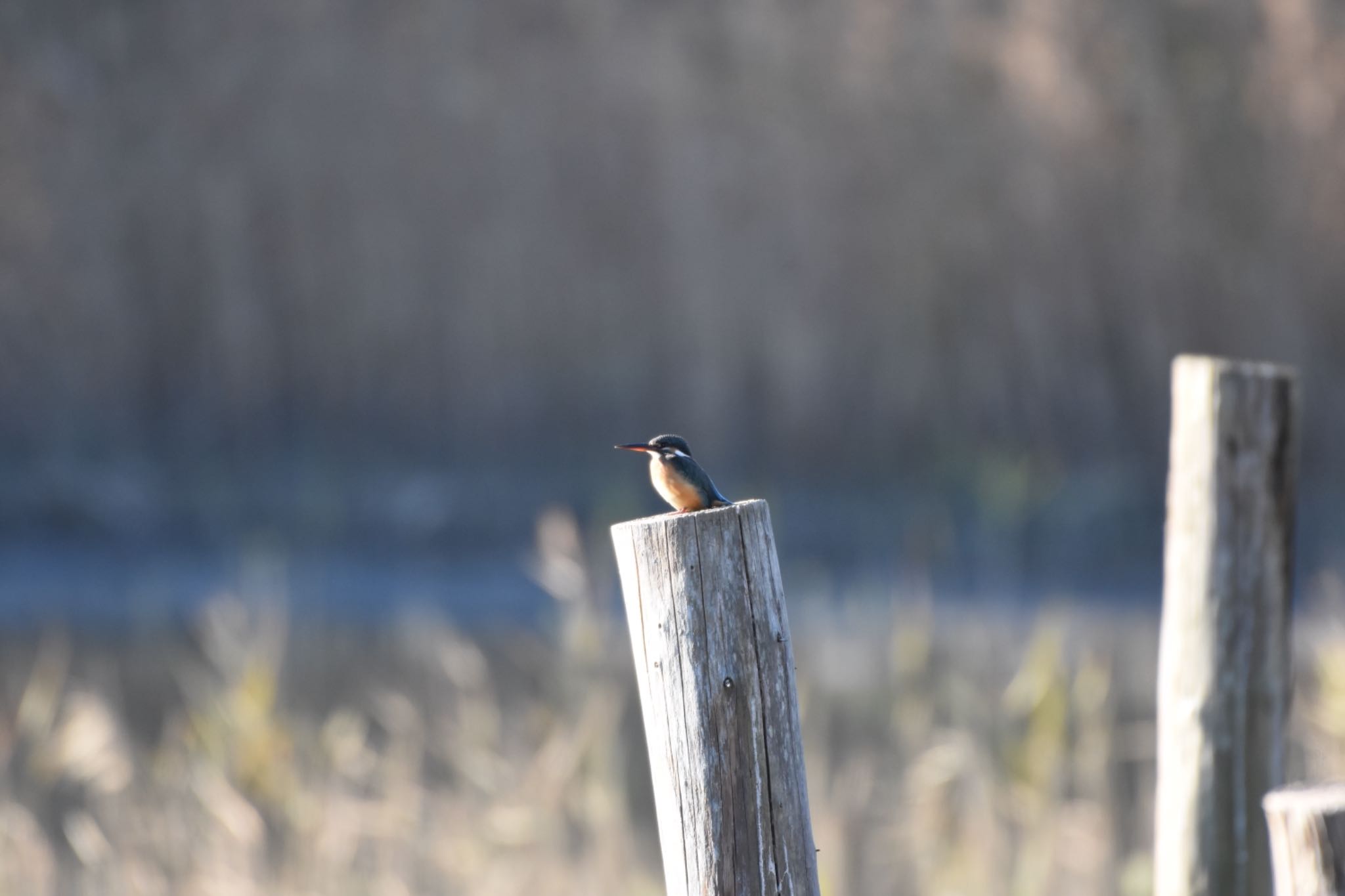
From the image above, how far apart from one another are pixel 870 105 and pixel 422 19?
4.67 m

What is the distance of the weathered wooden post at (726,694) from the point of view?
2186 millimetres

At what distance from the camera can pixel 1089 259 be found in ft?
42.1

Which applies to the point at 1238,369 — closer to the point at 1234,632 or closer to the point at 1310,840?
the point at 1234,632

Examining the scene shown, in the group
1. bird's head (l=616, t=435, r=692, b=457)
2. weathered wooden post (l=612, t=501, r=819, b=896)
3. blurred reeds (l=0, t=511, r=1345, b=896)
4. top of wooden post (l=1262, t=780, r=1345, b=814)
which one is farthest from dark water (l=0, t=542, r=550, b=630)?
top of wooden post (l=1262, t=780, r=1345, b=814)

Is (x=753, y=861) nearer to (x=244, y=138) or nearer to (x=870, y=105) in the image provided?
(x=870, y=105)

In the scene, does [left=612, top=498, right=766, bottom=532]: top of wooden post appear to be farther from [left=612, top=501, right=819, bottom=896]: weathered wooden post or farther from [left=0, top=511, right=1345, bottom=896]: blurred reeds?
[left=0, top=511, right=1345, bottom=896]: blurred reeds

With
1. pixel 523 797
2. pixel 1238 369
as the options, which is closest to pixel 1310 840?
pixel 1238 369

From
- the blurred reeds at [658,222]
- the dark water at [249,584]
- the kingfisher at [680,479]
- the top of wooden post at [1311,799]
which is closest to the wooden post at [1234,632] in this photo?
the top of wooden post at [1311,799]

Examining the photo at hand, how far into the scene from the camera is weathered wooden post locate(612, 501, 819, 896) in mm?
2186

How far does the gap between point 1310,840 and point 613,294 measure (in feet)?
39.6

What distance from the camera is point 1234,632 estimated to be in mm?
2984

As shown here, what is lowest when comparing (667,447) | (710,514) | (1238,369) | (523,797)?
(523,797)

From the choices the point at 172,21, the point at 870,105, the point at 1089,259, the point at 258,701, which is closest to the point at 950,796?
the point at 258,701

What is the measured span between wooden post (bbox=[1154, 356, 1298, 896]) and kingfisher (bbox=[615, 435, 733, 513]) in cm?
117
